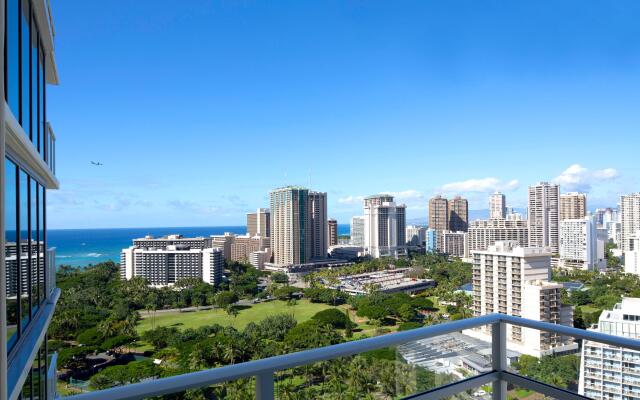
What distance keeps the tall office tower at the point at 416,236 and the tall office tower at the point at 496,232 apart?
9.31m

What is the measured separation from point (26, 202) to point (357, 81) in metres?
24.1

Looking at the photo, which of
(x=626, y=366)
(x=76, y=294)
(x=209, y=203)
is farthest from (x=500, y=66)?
(x=209, y=203)

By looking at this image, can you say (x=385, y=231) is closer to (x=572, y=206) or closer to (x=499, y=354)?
(x=572, y=206)

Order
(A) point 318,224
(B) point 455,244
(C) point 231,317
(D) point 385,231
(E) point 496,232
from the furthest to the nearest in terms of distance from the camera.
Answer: (D) point 385,231, (B) point 455,244, (A) point 318,224, (E) point 496,232, (C) point 231,317

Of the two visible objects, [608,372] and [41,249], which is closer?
[608,372]

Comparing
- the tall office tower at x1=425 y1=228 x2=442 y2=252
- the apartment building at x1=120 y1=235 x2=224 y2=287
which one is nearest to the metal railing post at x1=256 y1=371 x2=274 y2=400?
the apartment building at x1=120 y1=235 x2=224 y2=287

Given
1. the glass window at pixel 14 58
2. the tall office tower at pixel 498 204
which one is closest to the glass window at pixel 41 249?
the glass window at pixel 14 58

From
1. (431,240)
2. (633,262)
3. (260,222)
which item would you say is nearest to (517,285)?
(633,262)

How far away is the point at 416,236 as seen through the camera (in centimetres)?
4966

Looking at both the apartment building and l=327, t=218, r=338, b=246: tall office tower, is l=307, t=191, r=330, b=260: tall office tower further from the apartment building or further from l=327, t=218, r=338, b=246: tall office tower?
the apartment building

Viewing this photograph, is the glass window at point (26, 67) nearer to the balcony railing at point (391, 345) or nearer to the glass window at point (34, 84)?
the glass window at point (34, 84)

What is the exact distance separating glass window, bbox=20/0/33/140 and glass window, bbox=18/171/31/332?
235 millimetres

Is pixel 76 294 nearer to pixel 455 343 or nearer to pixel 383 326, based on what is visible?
pixel 383 326

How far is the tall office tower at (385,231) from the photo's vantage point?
4366 centimetres
